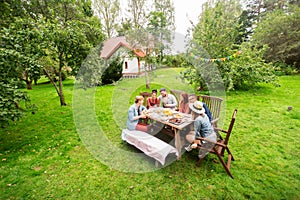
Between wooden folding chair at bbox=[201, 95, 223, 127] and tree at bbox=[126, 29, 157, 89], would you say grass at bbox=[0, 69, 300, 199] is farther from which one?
tree at bbox=[126, 29, 157, 89]

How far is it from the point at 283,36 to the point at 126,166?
18213 mm

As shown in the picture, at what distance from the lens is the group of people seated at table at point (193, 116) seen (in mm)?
2883

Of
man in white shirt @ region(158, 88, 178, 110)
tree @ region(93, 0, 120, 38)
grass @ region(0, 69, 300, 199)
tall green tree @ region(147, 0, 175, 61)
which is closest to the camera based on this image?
grass @ region(0, 69, 300, 199)

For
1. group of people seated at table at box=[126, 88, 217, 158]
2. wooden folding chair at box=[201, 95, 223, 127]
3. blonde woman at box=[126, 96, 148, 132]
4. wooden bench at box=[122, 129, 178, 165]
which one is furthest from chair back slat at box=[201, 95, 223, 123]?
blonde woman at box=[126, 96, 148, 132]

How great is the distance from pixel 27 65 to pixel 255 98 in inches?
370

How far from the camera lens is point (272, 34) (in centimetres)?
1392

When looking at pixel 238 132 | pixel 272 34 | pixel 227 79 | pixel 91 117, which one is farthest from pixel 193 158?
pixel 272 34

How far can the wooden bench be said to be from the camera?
2963mm

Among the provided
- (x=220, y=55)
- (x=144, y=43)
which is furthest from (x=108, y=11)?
(x=220, y=55)

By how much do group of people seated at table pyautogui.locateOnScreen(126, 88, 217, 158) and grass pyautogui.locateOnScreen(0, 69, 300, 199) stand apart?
0.54 m

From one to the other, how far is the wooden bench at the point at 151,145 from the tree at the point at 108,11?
46.7 ft

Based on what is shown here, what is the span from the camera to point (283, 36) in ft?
45.0

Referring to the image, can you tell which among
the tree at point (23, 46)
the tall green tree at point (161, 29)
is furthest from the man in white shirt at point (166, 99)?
A: the tall green tree at point (161, 29)

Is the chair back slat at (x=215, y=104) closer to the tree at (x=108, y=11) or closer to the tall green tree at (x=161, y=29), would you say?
the tall green tree at (x=161, y=29)
